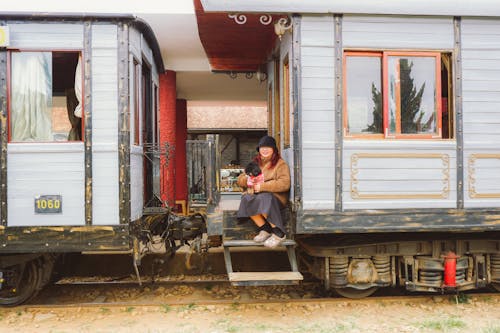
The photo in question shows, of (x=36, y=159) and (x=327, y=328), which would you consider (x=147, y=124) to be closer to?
(x=36, y=159)

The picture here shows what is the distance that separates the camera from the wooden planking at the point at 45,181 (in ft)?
15.1

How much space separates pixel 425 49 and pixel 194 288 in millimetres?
4431

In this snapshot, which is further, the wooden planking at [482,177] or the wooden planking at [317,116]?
the wooden planking at [482,177]

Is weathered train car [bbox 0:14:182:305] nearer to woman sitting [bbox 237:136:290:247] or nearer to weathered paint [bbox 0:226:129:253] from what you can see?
weathered paint [bbox 0:226:129:253]

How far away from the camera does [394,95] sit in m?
4.86

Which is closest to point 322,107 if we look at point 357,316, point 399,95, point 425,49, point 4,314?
point 399,95

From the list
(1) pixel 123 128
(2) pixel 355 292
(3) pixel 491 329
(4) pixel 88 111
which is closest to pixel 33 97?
(4) pixel 88 111

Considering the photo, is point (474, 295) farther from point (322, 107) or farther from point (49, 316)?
point (49, 316)

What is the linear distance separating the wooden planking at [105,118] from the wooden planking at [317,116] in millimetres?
2137

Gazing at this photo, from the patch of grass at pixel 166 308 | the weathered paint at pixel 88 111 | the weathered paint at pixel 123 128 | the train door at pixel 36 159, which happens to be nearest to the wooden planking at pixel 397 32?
the weathered paint at pixel 123 128

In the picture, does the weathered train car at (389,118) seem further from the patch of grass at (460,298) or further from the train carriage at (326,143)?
the patch of grass at (460,298)

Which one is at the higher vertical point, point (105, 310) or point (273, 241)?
point (273, 241)

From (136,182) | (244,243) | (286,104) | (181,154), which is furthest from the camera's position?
(181,154)

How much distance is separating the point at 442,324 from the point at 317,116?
2733 mm
